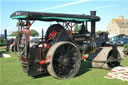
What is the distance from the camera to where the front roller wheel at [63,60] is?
22.0 ft

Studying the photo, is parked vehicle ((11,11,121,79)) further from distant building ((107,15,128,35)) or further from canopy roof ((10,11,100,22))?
distant building ((107,15,128,35))

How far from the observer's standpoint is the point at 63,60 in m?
7.08

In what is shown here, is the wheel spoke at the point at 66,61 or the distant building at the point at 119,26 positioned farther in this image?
the distant building at the point at 119,26

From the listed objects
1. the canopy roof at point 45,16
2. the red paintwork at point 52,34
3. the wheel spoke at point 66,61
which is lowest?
the wheel spoke at point 66,61

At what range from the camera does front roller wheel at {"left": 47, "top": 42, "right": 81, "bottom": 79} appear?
669 cm

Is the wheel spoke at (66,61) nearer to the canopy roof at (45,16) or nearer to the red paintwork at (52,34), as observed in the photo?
the red paintwork at (52,34)

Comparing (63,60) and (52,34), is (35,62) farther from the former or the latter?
(52,34)

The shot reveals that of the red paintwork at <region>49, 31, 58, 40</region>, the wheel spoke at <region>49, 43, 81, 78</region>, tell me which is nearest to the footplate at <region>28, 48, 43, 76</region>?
the wheel spoke at <region>49, 43, 81, 78</region>

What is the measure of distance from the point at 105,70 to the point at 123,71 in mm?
1791

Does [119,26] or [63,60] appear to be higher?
[119,26]

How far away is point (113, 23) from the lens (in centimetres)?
7588

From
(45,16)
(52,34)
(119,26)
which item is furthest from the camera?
(119,26)

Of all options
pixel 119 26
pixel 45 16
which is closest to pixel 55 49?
pixel 45 16

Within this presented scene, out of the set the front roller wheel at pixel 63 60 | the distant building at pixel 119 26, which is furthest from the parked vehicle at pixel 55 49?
the distant building at pixel 119 26
